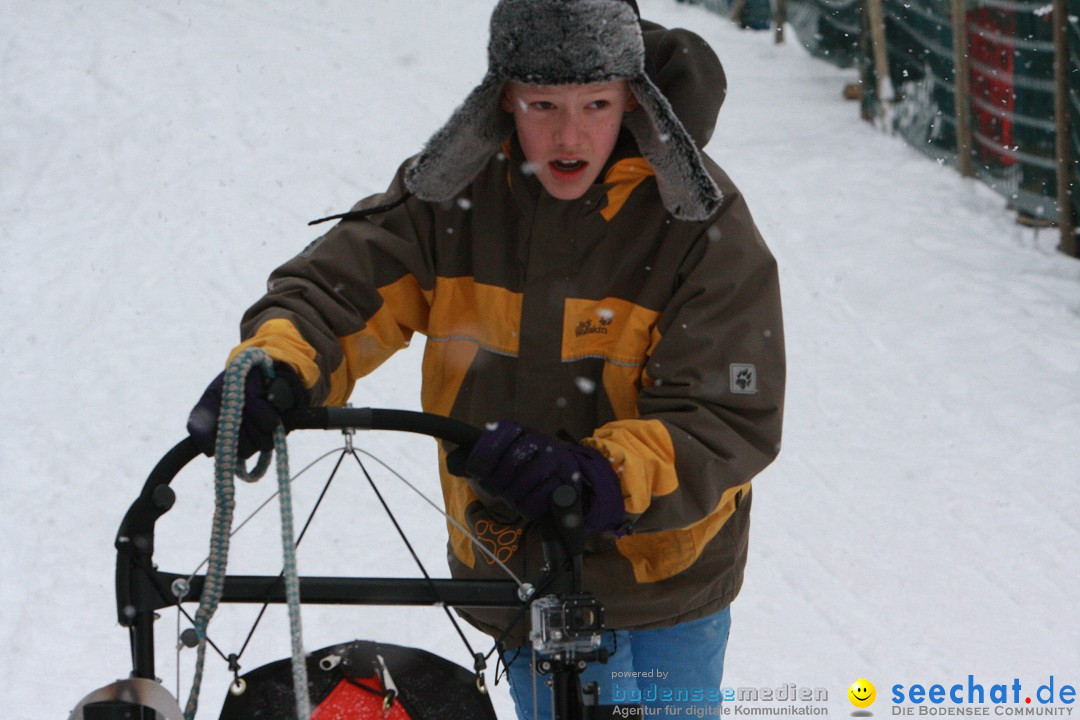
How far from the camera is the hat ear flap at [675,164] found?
211cm

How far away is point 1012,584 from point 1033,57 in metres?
4.40

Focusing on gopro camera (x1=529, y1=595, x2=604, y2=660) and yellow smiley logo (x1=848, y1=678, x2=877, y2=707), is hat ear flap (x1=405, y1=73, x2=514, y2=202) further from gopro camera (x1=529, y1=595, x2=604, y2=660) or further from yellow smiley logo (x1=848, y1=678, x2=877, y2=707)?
yellow smiley logo (x1=848, y1=678, x2=877, y2=707)

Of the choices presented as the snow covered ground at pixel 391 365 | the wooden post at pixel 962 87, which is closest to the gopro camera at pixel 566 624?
the snow covered ground at pixel 391 365

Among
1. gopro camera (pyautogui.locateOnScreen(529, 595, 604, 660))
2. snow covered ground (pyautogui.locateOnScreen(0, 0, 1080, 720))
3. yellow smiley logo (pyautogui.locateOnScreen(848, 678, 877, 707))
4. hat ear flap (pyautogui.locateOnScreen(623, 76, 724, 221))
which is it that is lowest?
yellow smiley logo (pyautogui.locateOnScreen(848, 678, 877, 707))

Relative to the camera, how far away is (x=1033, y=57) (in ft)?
25.3

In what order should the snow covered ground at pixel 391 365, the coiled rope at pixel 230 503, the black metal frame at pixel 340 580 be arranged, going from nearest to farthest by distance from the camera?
1. the coiled rope at pixel 230 503
2. the black metal frame at pixel 340 580
3. the snow covered ground at pixel 391 365

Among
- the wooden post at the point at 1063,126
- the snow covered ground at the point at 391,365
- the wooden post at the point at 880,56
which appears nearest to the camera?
the snow covered ground at the point at 391,365

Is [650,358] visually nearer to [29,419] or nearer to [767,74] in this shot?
[29,419]

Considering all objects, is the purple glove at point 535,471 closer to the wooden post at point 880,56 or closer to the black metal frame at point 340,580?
the black metal frame at point 340,580

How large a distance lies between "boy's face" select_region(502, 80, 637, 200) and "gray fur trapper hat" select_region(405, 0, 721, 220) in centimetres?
3

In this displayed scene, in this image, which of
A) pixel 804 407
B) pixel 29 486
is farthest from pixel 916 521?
pixel 29 486

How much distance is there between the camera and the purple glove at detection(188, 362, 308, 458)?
1754 mm

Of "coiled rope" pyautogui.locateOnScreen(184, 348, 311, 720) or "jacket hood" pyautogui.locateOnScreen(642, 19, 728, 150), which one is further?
"jacket hood" pyautogui.locateOnScreen(642, 19, 728, 150)

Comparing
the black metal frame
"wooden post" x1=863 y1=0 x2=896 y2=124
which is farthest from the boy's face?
"wooden post" x1=863 y1=0 x2=896 y2=124
